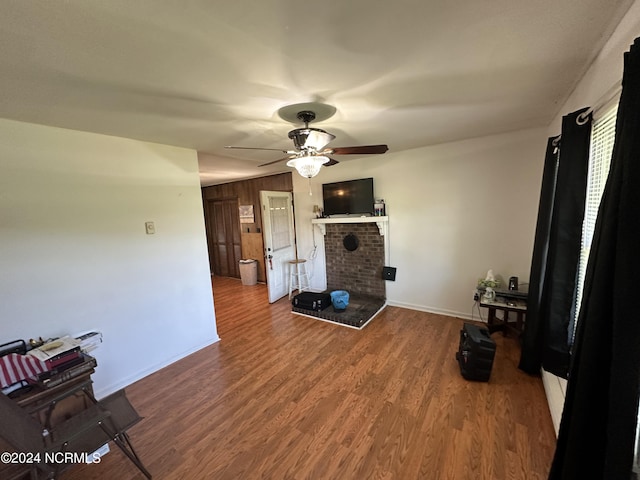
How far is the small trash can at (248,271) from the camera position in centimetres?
570

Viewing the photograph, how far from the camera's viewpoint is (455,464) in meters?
1.60

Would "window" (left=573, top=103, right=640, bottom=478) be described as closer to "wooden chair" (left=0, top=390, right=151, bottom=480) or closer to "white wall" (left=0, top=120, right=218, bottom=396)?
"wooden chair" (left=0, top=390, right=151, bottom=480)

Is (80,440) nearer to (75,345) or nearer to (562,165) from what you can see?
(75,345)

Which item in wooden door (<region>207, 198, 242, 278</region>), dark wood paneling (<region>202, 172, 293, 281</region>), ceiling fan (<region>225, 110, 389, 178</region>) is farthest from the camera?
wooden door (<region>207, 198, 242, 278</region>)

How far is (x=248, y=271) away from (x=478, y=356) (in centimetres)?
457

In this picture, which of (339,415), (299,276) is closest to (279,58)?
(339,415)

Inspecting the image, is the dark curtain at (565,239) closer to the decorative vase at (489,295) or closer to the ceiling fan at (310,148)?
the decorative vase at (489,295)

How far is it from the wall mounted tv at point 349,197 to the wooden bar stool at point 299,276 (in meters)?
1.20

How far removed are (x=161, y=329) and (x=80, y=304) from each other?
0.78 meters

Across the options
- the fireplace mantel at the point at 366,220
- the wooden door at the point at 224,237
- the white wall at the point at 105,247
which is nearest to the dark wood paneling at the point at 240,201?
the wooden door at the point at 224,237

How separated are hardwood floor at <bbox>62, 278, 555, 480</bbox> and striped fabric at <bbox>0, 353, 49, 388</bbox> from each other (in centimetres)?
70

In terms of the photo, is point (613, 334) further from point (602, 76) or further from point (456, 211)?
point (456, 211)

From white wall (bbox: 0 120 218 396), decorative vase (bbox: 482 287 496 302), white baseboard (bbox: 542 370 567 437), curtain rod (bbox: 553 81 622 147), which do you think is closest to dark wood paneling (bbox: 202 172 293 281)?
white wall (bbox: 0 120 218 396)

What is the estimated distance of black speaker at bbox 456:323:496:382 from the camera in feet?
7.30
